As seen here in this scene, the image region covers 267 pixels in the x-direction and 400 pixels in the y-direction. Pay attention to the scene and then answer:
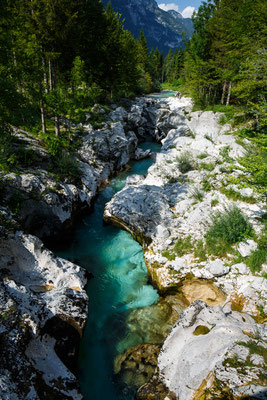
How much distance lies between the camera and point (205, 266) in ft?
24.4

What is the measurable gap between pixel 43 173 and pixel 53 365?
834 cm

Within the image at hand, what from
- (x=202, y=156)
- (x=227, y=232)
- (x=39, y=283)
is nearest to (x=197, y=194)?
(x=227, y=232)

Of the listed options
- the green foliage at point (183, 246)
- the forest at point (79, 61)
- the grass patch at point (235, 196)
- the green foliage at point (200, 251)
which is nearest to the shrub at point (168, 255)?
the green foliage at point (183, 246)

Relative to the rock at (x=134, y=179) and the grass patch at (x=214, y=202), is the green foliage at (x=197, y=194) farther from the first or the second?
the rock at (x=134, y=179)

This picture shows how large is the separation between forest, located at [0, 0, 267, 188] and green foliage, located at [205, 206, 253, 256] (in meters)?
2.52

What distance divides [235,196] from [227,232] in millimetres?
2431

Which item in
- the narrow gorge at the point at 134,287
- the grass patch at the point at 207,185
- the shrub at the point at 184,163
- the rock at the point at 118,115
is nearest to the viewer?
the narrow gorge at the point at 134,287

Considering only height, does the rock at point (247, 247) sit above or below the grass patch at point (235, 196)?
below

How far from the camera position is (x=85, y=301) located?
6211 millimetres

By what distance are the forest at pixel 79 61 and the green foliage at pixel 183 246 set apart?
12.2 ft

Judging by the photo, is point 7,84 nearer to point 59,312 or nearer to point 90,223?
point 90,223

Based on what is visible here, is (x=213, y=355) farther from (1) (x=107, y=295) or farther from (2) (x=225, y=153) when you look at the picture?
(2) (x=225, y=153)

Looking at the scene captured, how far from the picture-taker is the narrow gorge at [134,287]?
14.1 ft

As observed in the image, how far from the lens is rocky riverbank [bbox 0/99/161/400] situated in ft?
13.4
